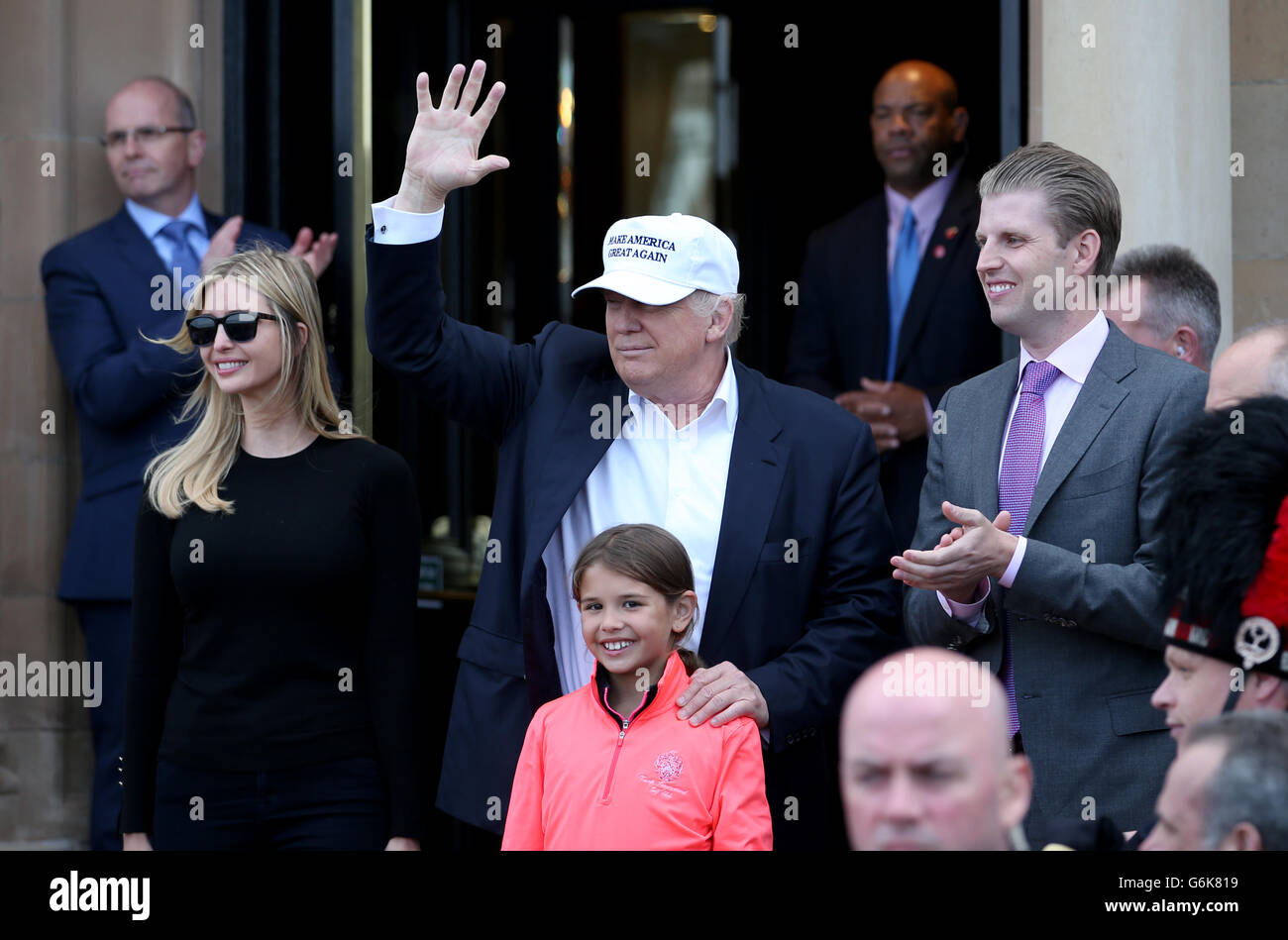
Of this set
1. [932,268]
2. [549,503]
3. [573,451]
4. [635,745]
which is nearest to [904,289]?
[932,268]

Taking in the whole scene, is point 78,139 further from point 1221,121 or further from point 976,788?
point 976,788

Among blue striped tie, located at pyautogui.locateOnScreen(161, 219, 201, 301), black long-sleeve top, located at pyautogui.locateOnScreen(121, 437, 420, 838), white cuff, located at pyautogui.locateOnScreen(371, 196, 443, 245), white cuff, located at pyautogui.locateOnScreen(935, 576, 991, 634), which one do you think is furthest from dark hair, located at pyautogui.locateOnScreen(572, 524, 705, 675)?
blue striped tie, located at pyautogui.locateOnScreen(161, 219, 201, 301)

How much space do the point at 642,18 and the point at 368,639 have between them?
19.4ft

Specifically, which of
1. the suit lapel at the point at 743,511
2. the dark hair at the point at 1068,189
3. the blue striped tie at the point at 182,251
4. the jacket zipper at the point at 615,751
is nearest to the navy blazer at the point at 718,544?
the suit lapel at the point at 743,511

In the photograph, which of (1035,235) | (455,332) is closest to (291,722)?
A: (455,332)

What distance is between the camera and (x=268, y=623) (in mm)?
3770

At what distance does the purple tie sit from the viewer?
356 cm

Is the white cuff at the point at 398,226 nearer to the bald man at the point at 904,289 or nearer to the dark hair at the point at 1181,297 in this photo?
the dark hair at the point at 1181,297

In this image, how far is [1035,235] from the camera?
3.57 meters

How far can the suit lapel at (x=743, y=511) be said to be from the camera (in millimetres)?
3574

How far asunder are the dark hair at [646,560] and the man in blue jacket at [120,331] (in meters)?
2.12

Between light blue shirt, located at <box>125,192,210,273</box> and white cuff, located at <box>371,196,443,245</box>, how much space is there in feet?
6.27

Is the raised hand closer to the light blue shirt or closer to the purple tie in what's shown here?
the purple tie
